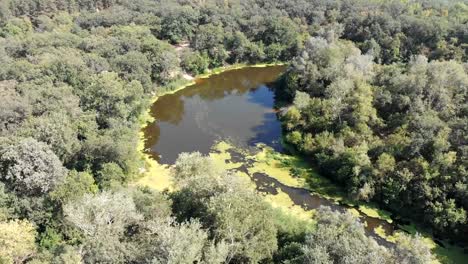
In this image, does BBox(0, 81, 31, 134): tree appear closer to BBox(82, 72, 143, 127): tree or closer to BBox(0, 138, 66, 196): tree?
BBox(82, 72, 143, 127): tree

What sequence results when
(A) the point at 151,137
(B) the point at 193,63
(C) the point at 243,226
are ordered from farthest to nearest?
(B) the point at 193,63, (A) the point at 151,137, (C) the point at 243,226

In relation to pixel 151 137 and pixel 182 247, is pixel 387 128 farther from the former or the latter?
pixel 182 247

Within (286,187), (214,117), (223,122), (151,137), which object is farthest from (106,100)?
(286,187)

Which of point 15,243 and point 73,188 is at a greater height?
point 15,243

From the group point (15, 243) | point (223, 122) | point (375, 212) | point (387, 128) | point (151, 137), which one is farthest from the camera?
point (223, 122)

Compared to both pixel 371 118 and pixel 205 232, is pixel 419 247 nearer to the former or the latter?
pixel 205 232

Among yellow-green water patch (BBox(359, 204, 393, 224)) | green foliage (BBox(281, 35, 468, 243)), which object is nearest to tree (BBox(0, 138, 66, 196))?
green foliage (BBox(281, 35, 468, 243))

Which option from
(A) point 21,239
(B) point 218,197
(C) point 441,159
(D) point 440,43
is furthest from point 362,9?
(A) point 21,239
